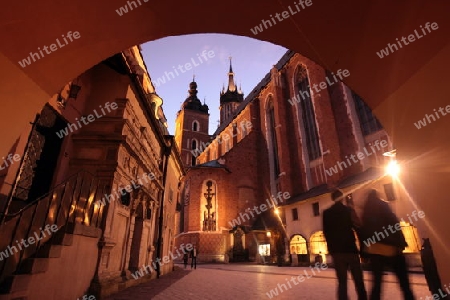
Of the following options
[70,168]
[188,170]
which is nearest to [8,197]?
[70,168]

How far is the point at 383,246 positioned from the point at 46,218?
5627mm

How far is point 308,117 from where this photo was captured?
22281 mm

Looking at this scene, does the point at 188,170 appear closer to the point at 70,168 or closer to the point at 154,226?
the point at 154,226

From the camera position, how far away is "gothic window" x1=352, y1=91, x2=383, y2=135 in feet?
53.5

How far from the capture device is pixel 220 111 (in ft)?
194

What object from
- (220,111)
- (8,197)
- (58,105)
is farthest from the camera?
(220,111)

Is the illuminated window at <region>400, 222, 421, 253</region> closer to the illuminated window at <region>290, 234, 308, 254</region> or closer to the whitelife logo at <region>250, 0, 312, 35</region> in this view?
the illuminated window at <region>290, 234, 308, 254</region>

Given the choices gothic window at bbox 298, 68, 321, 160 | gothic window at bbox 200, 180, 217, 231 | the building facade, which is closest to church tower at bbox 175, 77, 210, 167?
gothic window at bbox 200, 180, 217, 231

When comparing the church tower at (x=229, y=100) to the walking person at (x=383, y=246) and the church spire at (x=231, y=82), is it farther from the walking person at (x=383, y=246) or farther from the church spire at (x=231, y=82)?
the walking person at (x=383, y=246)

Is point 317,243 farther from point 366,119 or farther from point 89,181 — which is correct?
point 89,181

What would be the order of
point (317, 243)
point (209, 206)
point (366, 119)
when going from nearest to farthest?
point (317, 243) < point (366, 119) < point (209, 206)

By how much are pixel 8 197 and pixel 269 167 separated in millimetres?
23969

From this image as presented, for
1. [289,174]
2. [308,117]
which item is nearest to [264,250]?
[289,174]

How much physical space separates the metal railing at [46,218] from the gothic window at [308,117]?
1826 cm
